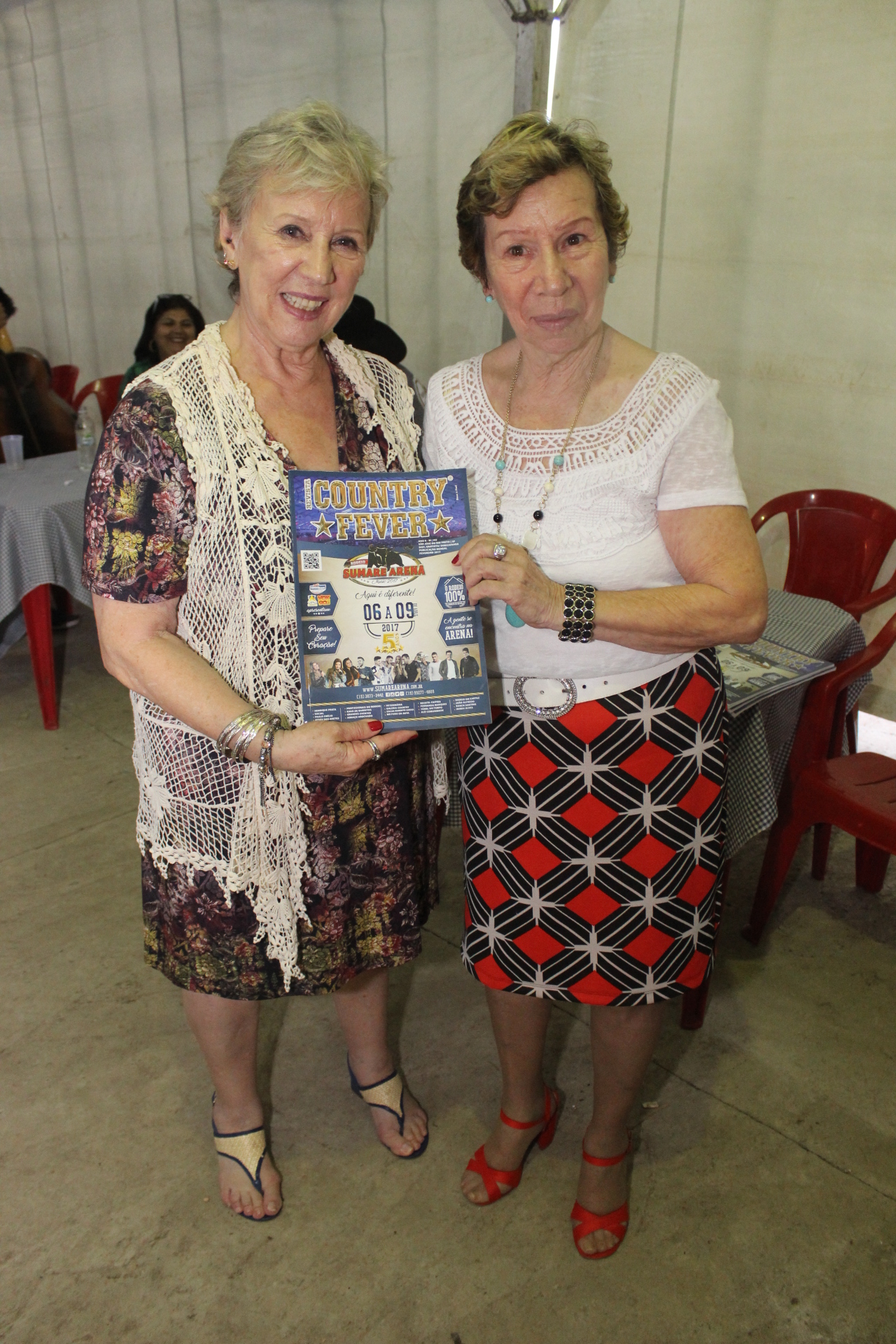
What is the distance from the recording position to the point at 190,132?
6.02 m

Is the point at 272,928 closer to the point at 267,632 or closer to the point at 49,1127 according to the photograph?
the point at 267,632

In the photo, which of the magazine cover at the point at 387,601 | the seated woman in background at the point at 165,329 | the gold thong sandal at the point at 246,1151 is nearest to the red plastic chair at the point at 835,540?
the magazine cover at the point at 387,601

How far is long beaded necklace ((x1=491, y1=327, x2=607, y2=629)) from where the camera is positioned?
1.52m

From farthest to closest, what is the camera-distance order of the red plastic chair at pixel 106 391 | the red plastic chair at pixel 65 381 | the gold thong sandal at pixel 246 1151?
the red plastic chair at pixel 65 381, the red plastic chair at pixel 106 391, the gold thong sandal at pixel 246 1151

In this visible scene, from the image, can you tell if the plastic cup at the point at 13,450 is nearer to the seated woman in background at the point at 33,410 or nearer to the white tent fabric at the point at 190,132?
the seated woman in background at the point at 33,410

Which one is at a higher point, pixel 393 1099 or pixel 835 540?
pixel 835 540

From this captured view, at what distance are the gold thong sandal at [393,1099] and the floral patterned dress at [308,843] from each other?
16.8 inches

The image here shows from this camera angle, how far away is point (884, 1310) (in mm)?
1765

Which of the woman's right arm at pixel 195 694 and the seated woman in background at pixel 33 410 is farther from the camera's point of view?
the seated woman in background at pixel 33 410

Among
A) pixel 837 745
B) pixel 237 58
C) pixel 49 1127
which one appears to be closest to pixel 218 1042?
pixel 49 1127

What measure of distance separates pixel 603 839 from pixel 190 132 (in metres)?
6.05

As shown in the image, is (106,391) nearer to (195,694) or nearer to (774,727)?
(774,727)

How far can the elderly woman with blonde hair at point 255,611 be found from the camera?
1.42 m

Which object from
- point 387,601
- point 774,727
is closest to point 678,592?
point 387,601
